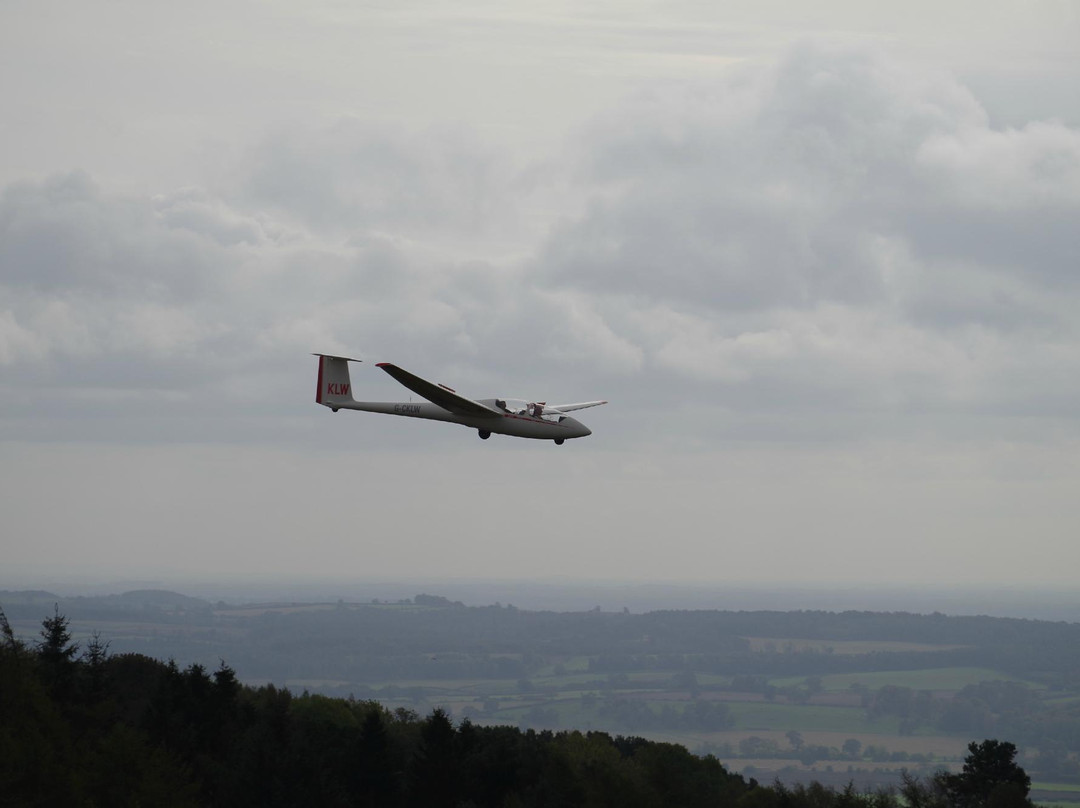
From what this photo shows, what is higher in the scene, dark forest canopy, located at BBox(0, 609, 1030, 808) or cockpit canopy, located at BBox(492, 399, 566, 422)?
cockpit canopy, located at BBox(492, 399, 566, 422)

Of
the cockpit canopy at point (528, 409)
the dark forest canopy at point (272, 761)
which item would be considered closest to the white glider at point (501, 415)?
the cockpit canopy at point (528, 409)

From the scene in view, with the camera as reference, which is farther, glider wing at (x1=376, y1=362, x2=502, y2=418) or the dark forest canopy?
the dark forest canopy

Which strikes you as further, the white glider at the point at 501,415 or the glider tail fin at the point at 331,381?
the glider tail fin at the point at 331,381

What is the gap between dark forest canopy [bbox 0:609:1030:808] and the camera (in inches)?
2650

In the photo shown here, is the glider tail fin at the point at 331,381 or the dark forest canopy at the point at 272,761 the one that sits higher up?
the glider tail fin at the point at 331,381

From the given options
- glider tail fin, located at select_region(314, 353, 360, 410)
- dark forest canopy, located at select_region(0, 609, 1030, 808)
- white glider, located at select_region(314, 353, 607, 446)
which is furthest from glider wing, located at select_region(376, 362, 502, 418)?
dark forest canopy, located at select_region(0, 609, 1030, 808)

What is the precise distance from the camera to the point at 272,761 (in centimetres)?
7600

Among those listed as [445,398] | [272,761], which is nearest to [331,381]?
[445,398]

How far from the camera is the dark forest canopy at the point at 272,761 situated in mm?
67312

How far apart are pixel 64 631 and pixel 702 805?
168ft

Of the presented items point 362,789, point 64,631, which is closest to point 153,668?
point 64,631

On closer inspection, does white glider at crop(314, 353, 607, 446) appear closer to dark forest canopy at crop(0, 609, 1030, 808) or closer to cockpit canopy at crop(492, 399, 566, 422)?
cockpit canopy at crop(492, 399, 566, 422)

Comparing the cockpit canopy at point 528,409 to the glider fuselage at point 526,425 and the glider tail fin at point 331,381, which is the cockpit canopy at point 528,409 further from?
the glider tail fin at point 331,381

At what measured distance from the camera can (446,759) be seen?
8638 centimetres
